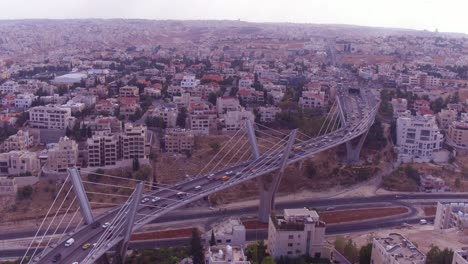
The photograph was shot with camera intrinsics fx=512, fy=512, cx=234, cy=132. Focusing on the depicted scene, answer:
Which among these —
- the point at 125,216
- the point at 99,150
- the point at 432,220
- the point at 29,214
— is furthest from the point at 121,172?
the point at 432,220

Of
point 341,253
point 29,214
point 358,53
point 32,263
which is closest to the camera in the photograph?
point 32,263

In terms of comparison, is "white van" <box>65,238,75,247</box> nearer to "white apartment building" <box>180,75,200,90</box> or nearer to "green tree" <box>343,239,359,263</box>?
"green tree" <box>343,239,359,263</box>

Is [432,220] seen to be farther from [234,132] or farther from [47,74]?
[47,74]

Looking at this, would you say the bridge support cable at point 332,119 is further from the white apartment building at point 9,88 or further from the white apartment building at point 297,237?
the white apartment building at point 9,88

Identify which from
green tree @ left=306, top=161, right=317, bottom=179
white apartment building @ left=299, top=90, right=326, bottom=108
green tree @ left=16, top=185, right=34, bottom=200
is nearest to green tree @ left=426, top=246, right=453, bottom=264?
green tree @ left=306, top=161, right=317, bottom=179

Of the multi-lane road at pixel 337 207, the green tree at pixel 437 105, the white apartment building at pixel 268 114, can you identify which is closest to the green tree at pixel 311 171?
the multi-lane road at pixel 337 207

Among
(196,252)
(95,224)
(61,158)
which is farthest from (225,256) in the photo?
(61,158)
